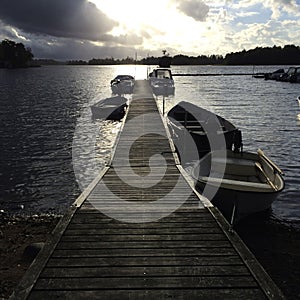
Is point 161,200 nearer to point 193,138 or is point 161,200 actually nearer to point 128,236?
point 128,236

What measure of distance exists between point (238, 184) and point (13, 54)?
18342 centimetres

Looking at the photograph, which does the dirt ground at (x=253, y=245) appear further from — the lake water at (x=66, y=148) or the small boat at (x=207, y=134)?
the small boat at (x=207, y=134)

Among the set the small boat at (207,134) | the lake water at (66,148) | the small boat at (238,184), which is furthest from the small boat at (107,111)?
the small boat at (238,184)

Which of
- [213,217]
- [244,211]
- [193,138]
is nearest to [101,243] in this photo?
[213,217]

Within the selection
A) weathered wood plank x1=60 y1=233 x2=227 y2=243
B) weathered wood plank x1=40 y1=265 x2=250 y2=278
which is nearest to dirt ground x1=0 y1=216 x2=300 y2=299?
weathered wood plank x1=60 y1=233 x2=227 y2=243

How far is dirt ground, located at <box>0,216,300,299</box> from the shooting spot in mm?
7133

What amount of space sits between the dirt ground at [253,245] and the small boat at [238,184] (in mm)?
656

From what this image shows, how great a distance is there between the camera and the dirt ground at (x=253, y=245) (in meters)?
7.13

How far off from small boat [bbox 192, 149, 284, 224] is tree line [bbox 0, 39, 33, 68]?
6962 inches

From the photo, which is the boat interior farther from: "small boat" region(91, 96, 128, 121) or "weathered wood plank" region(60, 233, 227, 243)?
"small boat" region(91, 96, 128, 121)

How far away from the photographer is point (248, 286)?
14.3 feet

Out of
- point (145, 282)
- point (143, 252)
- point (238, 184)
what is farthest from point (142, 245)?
point (238, 184)

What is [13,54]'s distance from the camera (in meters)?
173

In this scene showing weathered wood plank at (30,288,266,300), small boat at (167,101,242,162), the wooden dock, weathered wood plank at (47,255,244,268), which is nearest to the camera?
weathered wood plank at (30,288,266,300)
